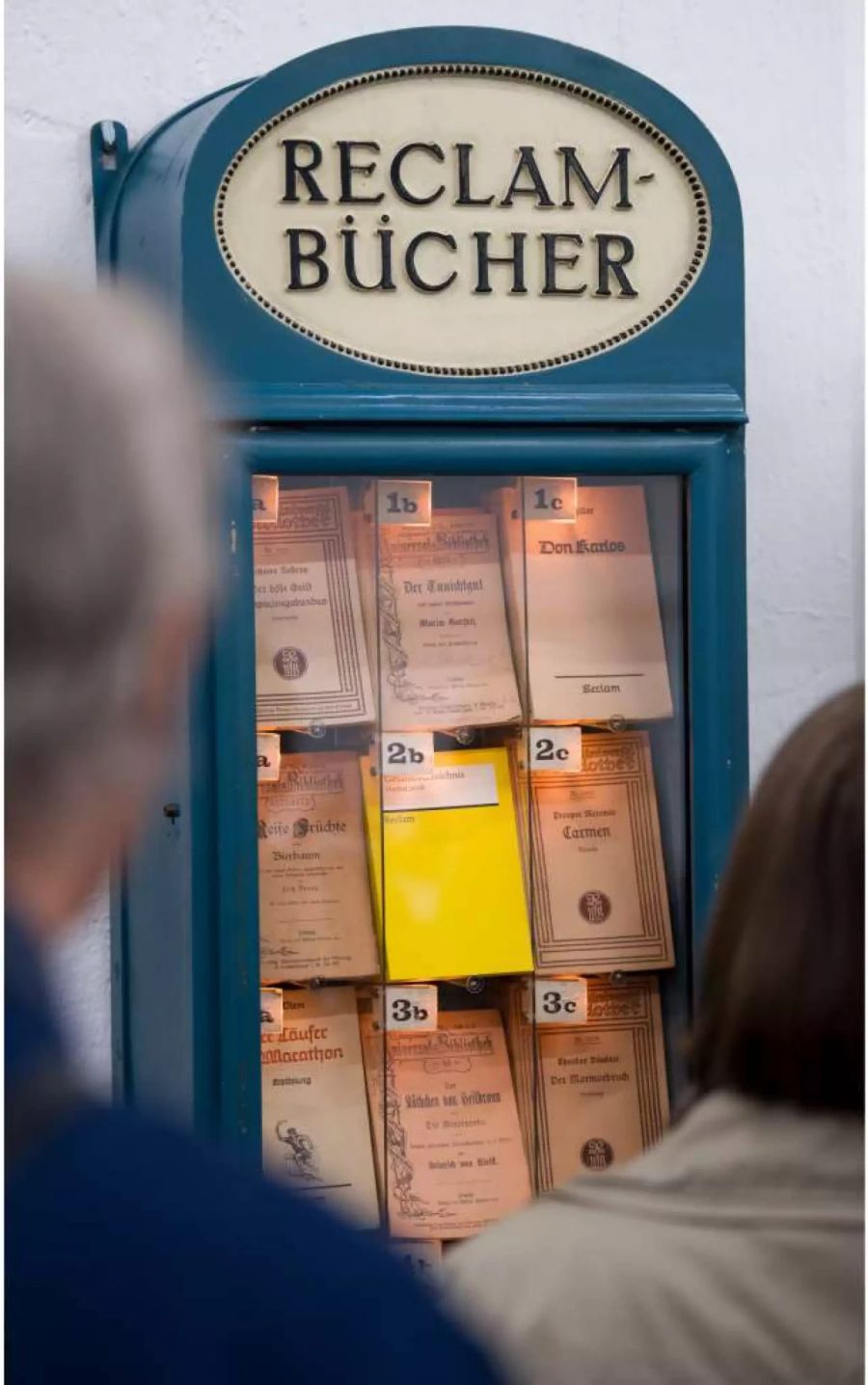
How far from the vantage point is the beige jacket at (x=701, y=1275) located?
0.95 meters

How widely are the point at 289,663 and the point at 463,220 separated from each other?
707 mm

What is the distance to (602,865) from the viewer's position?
2863mm

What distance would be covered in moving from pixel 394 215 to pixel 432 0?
90cm

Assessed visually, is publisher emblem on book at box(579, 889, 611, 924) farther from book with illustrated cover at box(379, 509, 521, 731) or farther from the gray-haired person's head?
the gray-haired person's head

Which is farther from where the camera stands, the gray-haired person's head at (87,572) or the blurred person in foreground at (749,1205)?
the blurred person in foreground at (749,1205)

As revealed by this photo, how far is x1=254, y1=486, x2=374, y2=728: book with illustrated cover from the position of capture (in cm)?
269

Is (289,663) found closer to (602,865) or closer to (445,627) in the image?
(445,627)

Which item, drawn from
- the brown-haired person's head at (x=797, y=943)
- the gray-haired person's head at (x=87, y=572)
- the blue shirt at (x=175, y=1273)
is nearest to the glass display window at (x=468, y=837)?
the brown-haired person's head at (x=797, y=943)

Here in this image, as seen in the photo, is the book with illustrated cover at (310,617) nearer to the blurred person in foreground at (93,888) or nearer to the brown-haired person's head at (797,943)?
the brown-haired person's head at (797,943)

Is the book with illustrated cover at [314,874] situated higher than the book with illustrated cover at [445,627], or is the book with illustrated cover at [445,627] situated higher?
the book with illustrated cover at [445,627]

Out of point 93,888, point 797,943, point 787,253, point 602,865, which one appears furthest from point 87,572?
point 787,253

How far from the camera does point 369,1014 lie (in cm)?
283

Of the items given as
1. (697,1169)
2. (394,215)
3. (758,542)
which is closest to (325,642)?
(394,215)

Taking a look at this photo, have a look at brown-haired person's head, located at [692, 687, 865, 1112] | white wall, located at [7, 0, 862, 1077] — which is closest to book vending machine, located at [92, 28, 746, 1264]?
white wall, located at [7, 0, 862, 1077]
